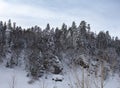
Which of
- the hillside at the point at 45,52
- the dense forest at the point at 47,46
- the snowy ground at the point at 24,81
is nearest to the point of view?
the snowy ground at the point at 24,81

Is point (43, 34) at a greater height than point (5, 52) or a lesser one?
greater

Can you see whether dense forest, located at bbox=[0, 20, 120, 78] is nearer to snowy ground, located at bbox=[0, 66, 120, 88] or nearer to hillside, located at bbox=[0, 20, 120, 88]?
hillside, located at bbox=[0, 20, 120, 88]

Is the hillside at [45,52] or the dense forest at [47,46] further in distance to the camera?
the dense forest at [47,46]

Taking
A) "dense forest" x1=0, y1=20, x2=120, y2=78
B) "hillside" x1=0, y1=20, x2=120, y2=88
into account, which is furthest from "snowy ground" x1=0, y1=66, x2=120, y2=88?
"dense forest" x1=0, y1=20, x2=120, y2=78

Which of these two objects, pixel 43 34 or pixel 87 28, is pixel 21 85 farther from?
pixel 87 28

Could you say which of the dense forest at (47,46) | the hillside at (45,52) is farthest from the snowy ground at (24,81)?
the dense forest at (47,46)

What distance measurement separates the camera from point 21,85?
161 feet

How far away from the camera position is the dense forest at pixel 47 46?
58825 mm

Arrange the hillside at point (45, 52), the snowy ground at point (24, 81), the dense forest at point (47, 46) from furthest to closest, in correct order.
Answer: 1. the dense forest at point (47, 46)
2. the hillside at point (45, 52)
3. the snowy ground at point (24, 81)

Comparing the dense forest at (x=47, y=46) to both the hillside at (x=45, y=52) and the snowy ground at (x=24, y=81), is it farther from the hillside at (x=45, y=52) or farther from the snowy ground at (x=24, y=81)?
the snowy ground at (x=24, y=81)

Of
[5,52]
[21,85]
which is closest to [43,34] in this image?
[5,52]

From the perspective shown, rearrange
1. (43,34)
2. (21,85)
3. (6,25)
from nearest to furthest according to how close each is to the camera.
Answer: (21,85)
(43,34)
(6,25)

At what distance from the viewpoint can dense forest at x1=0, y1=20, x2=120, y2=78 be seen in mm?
58825

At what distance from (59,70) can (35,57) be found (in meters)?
6.07
